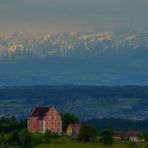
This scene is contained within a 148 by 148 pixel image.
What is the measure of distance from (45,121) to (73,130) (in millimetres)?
10378

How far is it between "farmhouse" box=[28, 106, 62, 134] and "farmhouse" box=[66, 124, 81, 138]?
293cm

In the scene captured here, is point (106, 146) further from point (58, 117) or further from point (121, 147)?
point (58, 117)

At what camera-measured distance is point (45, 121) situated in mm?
149625

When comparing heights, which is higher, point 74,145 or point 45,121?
point 45,121

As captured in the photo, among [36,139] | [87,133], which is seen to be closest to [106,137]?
[87,133]

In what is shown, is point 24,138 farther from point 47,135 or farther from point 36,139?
point 47,135

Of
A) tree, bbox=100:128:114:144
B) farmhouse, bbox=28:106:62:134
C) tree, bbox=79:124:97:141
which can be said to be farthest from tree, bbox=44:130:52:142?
tree, bbox=100:128:114:144

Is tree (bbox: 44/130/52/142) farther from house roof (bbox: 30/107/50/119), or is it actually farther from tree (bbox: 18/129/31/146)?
house roof (bbox: 30/107/50/119)

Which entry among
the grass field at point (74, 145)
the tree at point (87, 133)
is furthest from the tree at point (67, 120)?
the grass field at point (74, 145)

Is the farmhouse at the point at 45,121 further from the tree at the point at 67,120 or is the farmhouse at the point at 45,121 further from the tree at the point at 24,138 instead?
the tree at the point at 24,138

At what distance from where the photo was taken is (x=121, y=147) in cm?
12706

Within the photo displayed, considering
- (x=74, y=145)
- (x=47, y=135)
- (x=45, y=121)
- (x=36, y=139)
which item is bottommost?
(x=74, y=145)

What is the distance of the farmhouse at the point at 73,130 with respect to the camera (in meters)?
138

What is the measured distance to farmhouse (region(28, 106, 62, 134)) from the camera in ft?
481
